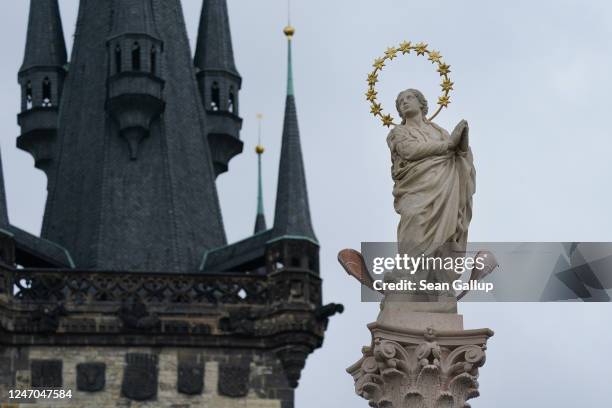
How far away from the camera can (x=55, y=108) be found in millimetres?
75250

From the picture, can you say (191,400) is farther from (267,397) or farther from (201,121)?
(201,121)

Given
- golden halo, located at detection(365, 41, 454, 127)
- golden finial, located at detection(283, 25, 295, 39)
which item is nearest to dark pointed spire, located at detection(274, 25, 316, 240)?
golden finial, located at detection(283, 25, 295, 39)

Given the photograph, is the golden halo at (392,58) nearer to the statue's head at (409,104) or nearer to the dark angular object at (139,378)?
the statue's head at (409,104)

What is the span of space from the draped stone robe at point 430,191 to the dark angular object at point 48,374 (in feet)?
164

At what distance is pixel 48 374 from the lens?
6806 cm

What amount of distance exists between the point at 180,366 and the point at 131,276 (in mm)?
2560

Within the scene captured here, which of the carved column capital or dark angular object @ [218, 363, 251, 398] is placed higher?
dark angular object @ [218, 363, 251, 398]

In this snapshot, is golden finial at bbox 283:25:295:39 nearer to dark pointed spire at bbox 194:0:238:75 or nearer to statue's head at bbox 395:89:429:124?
dark pointed spire at bbox 194:0:238:75

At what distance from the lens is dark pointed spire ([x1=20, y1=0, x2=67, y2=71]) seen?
75688 mm

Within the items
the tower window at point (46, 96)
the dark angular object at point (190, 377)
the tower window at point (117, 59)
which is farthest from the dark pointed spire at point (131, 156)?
the dark angular object at point (190, 377)

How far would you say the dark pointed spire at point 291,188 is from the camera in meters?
69.3

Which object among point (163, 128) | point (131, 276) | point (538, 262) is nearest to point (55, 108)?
point (163, 128)

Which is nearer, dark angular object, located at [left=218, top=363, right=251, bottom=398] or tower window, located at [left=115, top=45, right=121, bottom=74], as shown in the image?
dark angular object, located at [left=218, top=363, right=251, bottom=398]

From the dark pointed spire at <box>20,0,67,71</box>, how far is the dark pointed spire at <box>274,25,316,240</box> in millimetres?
7304
